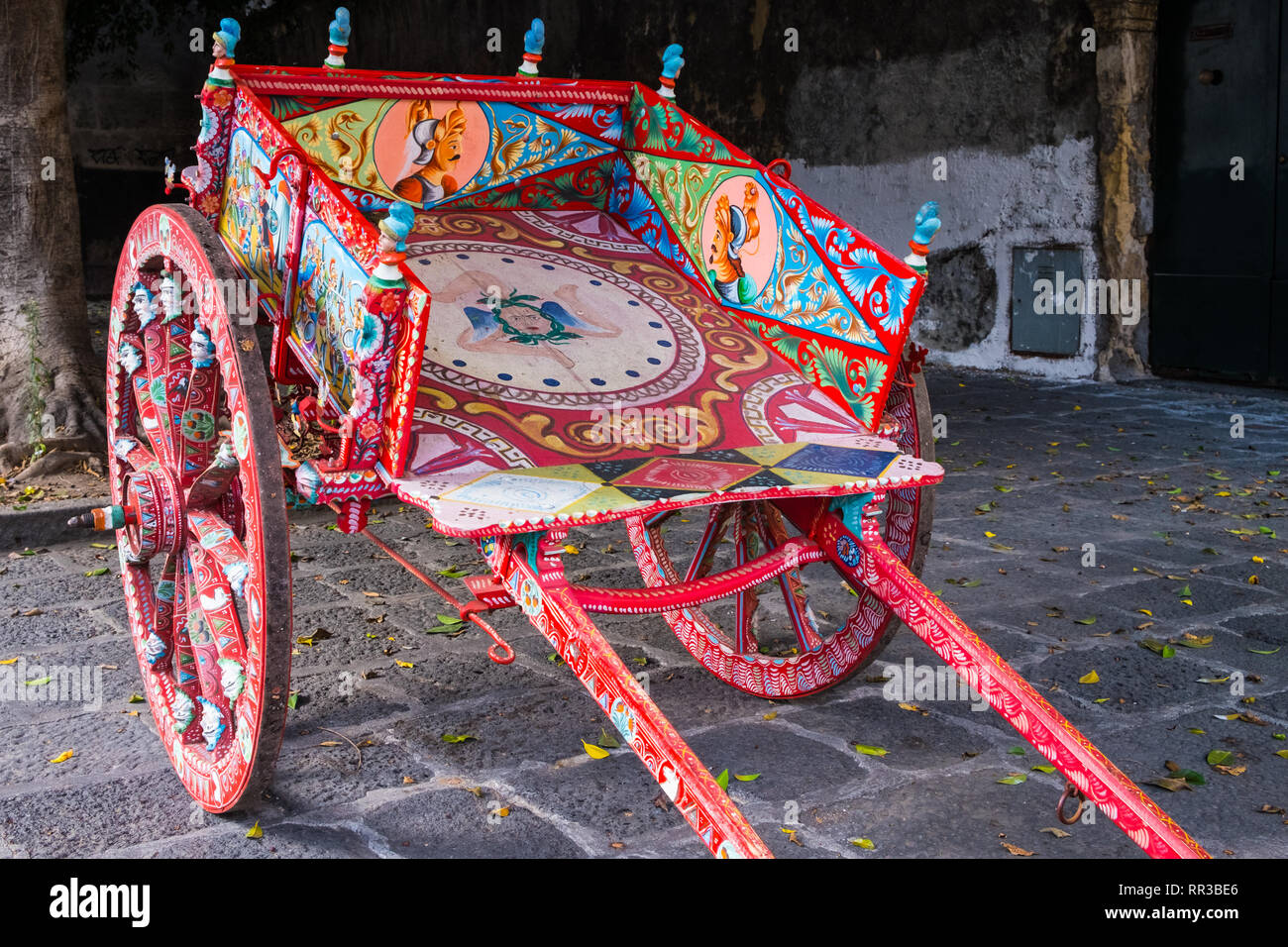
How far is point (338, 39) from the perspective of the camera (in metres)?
2.91

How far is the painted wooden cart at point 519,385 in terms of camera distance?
208 cm

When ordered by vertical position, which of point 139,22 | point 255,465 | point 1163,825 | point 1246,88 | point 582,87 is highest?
point 139,22

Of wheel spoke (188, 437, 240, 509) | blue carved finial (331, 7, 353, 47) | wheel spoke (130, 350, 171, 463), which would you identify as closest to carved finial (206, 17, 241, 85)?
blue carved finial (331, 7, 353, 47)

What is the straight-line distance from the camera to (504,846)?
2275mm

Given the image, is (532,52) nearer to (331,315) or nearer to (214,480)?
(331,315)

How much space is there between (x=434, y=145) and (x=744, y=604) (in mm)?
1366

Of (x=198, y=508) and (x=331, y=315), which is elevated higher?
(x=331, y=315)

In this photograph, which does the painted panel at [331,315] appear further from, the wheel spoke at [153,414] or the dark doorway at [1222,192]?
the dark doorway at [1222,192]

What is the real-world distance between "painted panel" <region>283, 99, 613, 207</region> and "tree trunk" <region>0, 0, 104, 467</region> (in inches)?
100

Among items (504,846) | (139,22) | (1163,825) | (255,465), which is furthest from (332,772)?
(139,22)

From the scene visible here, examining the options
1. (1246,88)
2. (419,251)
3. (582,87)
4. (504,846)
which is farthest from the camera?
(1246,88)

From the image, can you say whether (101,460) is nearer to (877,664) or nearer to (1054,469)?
(877,664)

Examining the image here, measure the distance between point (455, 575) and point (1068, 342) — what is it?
5.01 metres

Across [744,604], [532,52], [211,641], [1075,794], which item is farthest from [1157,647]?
[211,641]
